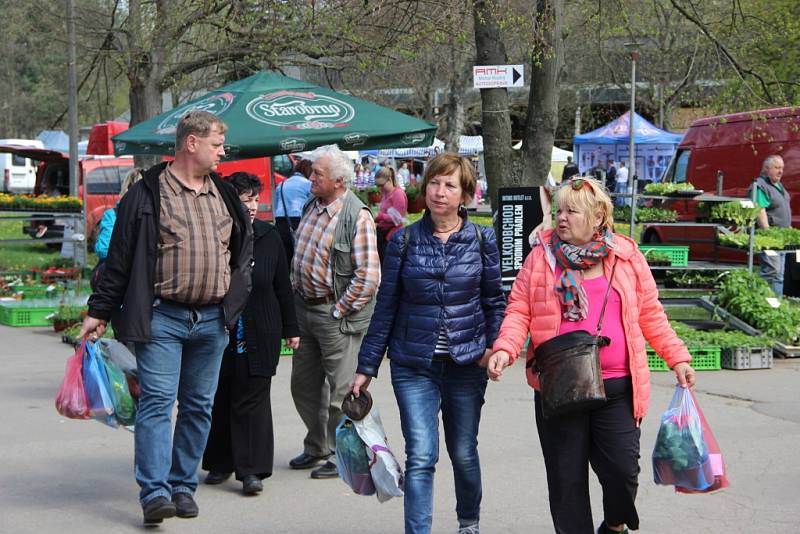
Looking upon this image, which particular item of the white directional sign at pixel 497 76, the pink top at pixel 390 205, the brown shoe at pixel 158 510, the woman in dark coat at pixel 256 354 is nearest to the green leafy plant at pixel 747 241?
the white directional sign at pixel 497 76

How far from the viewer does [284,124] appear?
10.6 meters

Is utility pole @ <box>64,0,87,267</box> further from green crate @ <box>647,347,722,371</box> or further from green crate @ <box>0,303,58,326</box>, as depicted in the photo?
green crate @ <box>647,347,722,371</box>

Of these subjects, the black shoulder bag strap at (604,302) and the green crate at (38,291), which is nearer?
the black shoulder bag strap at (604,302)

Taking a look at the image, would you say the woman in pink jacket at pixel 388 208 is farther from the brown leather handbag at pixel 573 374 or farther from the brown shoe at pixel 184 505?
the brown leather handbag at pixel 573 374

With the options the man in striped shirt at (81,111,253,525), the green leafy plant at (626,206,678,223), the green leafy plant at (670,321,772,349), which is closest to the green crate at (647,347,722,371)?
the green leafy plant at (670,321,772,349)

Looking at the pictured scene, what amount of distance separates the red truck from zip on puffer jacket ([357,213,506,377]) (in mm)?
9084

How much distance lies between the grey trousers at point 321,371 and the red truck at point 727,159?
26.5ft

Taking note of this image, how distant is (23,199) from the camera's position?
17.9m

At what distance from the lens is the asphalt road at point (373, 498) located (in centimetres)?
575

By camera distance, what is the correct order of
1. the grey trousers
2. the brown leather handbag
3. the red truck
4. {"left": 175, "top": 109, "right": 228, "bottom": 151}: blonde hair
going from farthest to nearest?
the red truck → the grey trousers → {"left": 175, "top": 109, "right": 228, "bottom": 151}: blonde hair → the brown leather handbag

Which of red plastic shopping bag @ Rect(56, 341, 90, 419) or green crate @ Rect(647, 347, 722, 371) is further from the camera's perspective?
green crate @ Rect(647, 347, 722, 371)

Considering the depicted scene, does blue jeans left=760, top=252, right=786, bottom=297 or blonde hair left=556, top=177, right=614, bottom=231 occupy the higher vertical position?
blonde hair left=556, top=177, right=614, bottom=231

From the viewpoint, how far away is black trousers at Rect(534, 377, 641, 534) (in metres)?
4.55

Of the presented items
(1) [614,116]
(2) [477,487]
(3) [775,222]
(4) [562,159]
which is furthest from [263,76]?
(1) [614,116]
